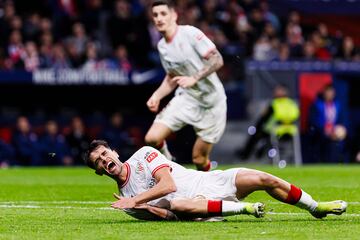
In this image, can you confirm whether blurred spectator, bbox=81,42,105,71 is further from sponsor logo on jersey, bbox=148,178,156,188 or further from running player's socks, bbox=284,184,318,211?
running player's socks, bbox=284,184,318,211

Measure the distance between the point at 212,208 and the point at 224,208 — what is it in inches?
4.8

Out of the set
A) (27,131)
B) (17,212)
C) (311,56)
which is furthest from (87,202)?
(311,56)

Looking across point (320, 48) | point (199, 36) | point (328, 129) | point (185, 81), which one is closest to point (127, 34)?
point (320, 48)

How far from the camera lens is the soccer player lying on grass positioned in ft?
33.7

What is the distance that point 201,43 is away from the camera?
1477 cm

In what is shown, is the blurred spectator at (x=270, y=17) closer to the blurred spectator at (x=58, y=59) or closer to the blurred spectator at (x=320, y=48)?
the blurred spectator at (x=320, y=48)

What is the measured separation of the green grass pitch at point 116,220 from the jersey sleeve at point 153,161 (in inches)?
21.3

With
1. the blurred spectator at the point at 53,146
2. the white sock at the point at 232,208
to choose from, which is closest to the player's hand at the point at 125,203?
the white sock at the point at 232,208

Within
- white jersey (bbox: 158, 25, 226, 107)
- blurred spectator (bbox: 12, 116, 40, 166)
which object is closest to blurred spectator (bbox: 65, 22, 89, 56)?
blurred spectator (bbox: 12, 116, 40, 166)

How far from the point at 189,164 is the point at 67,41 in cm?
417

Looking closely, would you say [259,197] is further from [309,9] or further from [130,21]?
[309,9]

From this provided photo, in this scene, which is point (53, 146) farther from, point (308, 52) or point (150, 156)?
point (150, 156)

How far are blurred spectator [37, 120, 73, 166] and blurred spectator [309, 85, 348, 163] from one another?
6.15 m

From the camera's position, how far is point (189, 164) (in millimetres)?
26281
